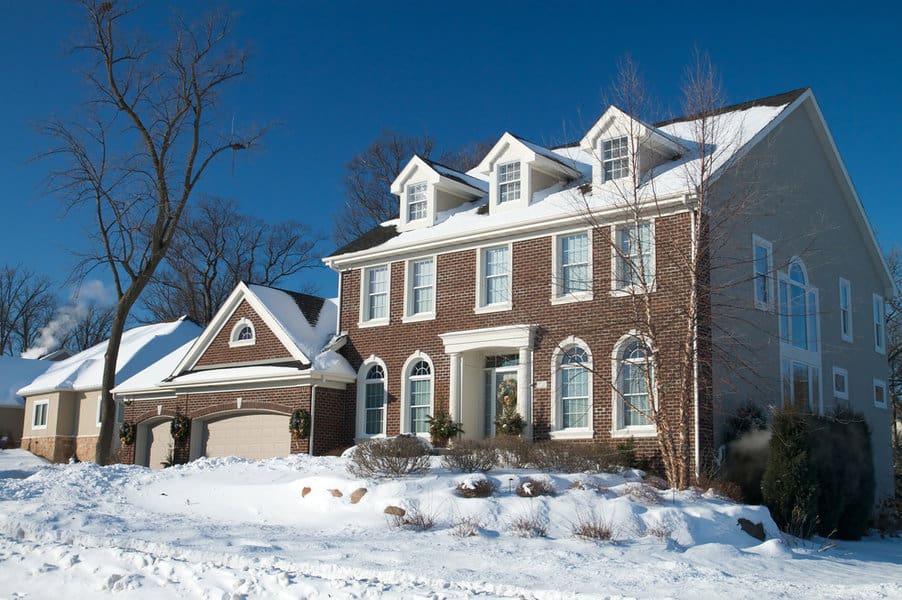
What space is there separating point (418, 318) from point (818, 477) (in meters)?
10.3

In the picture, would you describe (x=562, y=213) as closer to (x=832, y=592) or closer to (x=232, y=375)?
(x=232, y=375)

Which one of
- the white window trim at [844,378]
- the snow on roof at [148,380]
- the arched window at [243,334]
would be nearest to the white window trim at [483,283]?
the arched window at [243,334]

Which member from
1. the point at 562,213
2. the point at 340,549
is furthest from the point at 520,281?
the point at 340,549

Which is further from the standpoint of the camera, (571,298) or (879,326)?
(879,326)

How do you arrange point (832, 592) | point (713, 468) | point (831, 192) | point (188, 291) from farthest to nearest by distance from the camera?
point (188, 291)
point (831, 192)
point (713, 468)
point (832, 592)

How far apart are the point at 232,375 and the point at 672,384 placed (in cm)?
1220

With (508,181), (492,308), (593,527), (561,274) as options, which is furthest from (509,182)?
(593,527)

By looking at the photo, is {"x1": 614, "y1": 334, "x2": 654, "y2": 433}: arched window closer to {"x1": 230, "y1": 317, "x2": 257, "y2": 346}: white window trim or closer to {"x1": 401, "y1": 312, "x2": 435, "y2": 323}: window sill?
{"x1": 401, "y1": 312, "x2": 435, "y2": 323}: window sill

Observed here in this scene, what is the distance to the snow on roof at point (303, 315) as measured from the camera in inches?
982

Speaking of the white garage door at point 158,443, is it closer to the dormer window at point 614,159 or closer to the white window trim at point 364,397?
the white window trim at point 364,397

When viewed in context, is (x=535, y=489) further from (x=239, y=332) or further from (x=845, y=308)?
(x=239, y=332)

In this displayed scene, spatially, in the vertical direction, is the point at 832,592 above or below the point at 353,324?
below

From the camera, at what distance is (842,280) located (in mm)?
24547

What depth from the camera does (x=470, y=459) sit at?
657 inches
